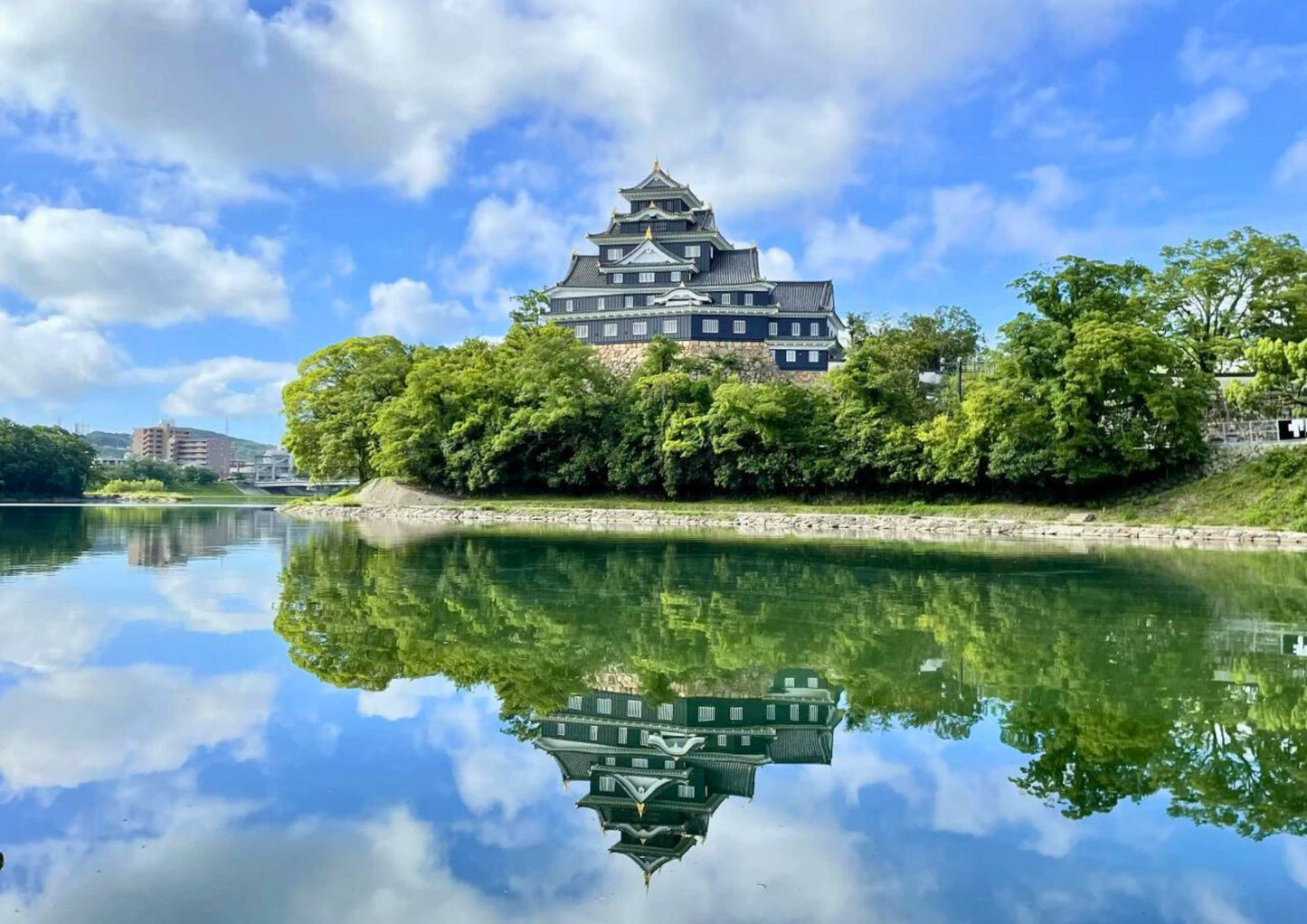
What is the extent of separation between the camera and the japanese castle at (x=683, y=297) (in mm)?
44094

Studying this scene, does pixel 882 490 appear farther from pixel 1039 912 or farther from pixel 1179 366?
pixel 1039 912

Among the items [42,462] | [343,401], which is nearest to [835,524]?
[343,401]

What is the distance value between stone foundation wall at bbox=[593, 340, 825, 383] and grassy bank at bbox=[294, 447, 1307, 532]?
8068 millimetres

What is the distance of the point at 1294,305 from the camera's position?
2967 cm

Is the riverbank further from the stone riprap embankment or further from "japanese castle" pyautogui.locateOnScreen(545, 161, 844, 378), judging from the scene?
"japanese castle" pyautogui.locateOnScreen(545, 161, 844, 378)

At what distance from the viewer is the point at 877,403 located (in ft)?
111

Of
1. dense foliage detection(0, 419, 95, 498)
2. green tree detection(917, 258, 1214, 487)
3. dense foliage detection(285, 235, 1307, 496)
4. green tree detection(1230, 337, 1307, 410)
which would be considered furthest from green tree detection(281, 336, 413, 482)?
green tree detection(1230, 337, 1307, 410)

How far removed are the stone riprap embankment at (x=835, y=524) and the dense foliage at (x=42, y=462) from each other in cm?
2770

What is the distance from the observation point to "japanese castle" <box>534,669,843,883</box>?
520 cm

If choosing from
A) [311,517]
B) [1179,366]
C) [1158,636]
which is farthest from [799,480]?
[1158,636]

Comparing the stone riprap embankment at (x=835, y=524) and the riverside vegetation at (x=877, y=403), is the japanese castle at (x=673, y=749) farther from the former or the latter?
the riverside vegetation at (x=877, y=403)

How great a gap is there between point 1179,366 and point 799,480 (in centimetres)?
1285

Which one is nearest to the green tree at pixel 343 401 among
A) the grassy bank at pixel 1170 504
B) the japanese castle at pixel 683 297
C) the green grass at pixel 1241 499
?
the japanese castle at pixel 683 297

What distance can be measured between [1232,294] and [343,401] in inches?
1434
